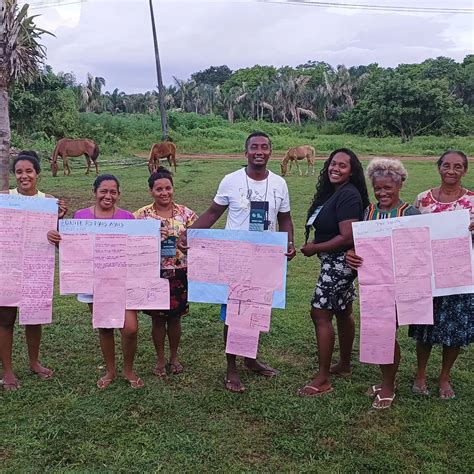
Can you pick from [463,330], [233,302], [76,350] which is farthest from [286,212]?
[76,350]

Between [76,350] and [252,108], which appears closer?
[76,350]

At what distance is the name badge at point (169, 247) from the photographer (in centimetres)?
371

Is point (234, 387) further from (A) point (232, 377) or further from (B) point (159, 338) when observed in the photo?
(B) point (159, 338)

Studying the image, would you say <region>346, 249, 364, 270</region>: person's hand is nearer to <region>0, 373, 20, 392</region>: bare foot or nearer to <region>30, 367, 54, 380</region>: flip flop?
<region>30, 367, 54, 380</region>: flip flop

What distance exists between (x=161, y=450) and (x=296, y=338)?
6.52 feet

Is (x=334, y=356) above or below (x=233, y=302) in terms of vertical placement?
below

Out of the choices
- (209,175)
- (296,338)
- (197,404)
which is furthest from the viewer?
(209,175)

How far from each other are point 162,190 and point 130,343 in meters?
1.05

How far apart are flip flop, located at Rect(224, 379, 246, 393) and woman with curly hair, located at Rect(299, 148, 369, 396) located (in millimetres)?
411

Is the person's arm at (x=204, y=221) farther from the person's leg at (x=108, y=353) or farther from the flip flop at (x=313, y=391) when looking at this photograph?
the flip flop at (x=313, y=391)

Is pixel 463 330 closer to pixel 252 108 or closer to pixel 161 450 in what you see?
pixel 161 450

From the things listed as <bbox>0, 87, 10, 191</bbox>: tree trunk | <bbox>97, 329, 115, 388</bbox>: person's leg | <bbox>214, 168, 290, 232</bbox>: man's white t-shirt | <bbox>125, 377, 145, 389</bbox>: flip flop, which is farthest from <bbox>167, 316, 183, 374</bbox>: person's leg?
<bbox>0, 87, 10, 191</bbox>: tree trunk

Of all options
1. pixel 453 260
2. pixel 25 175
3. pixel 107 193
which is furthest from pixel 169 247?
pixel 453 260

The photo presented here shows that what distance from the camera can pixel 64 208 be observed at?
3.68 m
